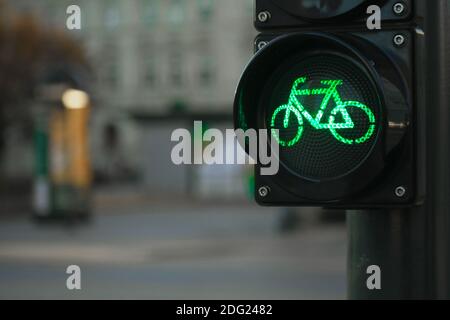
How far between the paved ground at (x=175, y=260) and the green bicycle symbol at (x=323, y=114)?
8078 mm

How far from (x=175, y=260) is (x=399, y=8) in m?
12.5

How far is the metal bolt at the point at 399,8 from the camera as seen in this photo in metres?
1.83

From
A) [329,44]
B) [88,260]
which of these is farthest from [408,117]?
[88,260]

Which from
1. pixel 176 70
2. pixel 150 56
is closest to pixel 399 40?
pixel 176 70

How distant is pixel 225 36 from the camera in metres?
62.1

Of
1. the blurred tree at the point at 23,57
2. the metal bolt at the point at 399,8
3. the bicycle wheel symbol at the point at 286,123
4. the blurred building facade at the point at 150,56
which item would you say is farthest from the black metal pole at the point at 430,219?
the blurred building facade at the point at 150,56

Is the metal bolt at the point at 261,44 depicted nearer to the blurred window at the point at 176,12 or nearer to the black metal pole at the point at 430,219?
the black metal pole at the point at 430,219

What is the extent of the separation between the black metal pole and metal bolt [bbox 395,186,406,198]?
2.8 inches

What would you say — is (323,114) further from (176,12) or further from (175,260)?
(176,12)

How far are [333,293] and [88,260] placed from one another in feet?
15.5

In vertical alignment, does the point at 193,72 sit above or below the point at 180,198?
above

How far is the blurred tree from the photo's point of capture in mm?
40406
